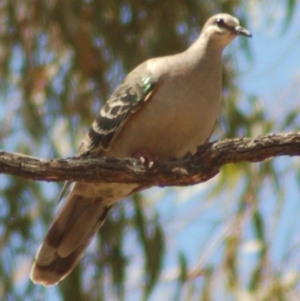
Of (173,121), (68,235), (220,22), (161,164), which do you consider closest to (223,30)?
(220,22)

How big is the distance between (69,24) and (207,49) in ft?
3.93

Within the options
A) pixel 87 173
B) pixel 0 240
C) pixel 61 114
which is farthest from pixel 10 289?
pixel 87 173

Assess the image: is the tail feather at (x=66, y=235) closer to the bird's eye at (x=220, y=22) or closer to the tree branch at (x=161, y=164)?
the tree branch at (x=161, y=164)

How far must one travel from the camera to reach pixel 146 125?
4.08 m

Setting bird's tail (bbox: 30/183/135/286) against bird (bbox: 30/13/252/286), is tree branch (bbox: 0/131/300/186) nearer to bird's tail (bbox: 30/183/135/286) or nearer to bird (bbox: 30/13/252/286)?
bird (bbox: 30/13/252/286)

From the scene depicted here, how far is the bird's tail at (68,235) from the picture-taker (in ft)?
14.5

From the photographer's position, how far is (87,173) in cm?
341

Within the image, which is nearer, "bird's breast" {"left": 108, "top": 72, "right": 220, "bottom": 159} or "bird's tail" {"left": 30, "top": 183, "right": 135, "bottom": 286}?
"bird's breast" {"left": 108, "top": 72, "right": 220, "bottom": 159}

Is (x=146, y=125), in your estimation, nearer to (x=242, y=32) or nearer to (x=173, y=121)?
(x=173, y=121)

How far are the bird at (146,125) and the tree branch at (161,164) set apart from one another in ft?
1.42

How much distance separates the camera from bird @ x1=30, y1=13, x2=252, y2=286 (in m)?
4.05

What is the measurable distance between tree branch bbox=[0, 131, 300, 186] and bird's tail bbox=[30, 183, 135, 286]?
2.80ft

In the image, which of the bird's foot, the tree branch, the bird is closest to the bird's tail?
the bird

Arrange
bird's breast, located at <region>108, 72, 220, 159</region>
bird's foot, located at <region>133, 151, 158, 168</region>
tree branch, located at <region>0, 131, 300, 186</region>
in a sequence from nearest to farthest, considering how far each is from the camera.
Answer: tree branch, located at <region>0, 131, 300, 186</region> < bird's foot, located at <region>133, 151, 158, 168</region> < bird's breast, located at <region>108, 72, 220, 159</region>
